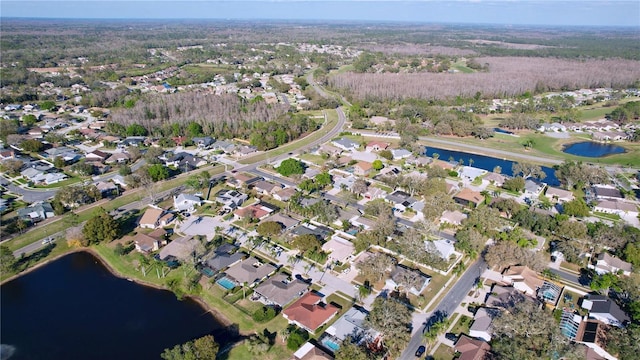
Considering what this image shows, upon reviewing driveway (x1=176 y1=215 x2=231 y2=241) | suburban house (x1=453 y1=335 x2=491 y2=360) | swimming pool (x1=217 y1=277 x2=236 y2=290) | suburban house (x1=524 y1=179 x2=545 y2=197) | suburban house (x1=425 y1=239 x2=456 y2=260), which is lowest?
swimming pool (x1=217 y1=277 x2=236 y2=290)

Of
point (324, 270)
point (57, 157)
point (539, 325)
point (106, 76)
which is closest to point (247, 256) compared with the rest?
point (324, 270)

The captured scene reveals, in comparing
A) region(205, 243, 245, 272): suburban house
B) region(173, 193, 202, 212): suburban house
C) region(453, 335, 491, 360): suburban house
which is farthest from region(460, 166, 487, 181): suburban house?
region(173, 193, 202, 212): suburban house

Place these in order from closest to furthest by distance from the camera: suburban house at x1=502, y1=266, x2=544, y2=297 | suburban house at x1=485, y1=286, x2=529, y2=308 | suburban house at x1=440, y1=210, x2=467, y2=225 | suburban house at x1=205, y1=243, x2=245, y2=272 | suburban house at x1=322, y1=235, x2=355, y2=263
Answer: suburban house at x1=485, y1=286, x2=529, y2=308
suburban house at x1=502, y1=266, x2=544, y2=297
suburban house at x1=205, y1=243, x2=245, y2=272
suburban house at x1=322, y1=235, x2=355, y2=263
suburban house at x1=440, y1=210, x2=467, y2=225

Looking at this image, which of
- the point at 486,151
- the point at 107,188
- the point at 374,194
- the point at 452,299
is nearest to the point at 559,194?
the point at 486,151

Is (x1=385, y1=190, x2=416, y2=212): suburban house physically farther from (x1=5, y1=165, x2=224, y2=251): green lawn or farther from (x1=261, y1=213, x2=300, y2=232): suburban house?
(x1=5, y1=165, x2=224, y2=251): green lawn

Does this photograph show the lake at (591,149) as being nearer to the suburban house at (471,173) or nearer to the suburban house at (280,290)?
the suburban house at (471,173)

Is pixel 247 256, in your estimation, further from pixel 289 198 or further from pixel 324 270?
pixel 289 198
